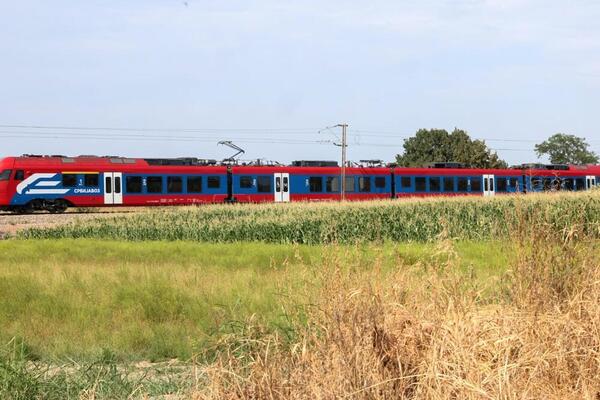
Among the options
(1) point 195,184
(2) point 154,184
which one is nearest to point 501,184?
(1) point 195,184

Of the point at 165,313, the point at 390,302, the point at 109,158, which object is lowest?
the point at 165,313

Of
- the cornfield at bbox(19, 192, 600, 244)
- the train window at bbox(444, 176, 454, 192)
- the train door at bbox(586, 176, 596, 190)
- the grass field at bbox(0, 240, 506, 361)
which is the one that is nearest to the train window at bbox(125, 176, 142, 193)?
the cornfield at bbox(19, 192, 600, 244)

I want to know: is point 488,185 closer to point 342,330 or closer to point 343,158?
point 343,158

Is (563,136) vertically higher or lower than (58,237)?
higher

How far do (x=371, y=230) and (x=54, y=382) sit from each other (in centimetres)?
1716

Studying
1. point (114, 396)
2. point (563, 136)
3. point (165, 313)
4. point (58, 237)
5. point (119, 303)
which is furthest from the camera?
point (563, 136)

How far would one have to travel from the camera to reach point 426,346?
217 inches

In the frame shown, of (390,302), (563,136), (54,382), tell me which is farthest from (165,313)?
(563,136)

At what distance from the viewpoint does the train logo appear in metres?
35.7

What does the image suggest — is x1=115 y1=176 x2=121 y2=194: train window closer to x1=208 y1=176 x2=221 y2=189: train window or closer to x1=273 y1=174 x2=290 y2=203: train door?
x1=208 y1=176 x2=221 y2=189: train window

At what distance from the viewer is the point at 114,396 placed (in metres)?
5.90

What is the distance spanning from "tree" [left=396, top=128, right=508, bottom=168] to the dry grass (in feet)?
280

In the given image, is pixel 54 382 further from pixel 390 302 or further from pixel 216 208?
pixel 216 208

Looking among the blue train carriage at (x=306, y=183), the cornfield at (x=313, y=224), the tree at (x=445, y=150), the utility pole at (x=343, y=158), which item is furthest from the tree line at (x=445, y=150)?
the cornfield at (x=313, y=224)
